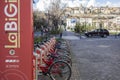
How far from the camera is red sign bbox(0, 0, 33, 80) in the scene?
17.1 ft

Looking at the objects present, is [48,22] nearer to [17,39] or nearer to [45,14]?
[45,14]

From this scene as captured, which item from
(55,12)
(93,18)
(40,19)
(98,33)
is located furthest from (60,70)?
(93,18)

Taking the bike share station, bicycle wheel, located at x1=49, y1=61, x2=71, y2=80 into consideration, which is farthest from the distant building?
the bike share station

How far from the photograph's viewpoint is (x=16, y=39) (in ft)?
17.2

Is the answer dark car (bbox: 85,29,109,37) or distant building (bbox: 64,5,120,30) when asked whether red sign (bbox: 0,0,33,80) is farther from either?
distant building (bbox: 64,5,120,30)

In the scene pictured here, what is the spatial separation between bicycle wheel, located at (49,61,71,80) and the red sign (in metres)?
3.56

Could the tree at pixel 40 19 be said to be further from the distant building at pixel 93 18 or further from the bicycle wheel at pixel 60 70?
the bicycle wheel at pixel 60 70

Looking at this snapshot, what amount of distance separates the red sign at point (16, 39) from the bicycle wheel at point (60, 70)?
3.56 metres

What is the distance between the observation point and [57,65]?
29.3 ft

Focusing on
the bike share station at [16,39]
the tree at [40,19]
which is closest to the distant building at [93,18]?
the tree at [40,19]

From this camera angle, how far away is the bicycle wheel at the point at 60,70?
29.2 feet

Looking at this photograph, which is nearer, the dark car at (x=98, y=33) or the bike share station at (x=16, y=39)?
the bike share station at (x=16, y=39)

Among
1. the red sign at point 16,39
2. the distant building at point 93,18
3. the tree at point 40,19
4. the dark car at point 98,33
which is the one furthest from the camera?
the distant building at point 93,18

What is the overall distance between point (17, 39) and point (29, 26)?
10.7 inches
